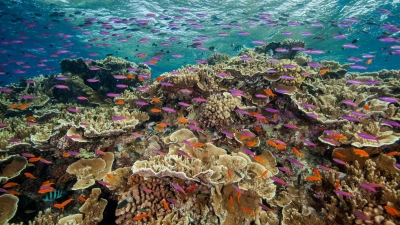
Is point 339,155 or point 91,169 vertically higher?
point 339,155

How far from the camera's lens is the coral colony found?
3861mm

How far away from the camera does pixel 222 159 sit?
14.2 ft

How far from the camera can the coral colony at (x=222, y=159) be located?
3.86 metres

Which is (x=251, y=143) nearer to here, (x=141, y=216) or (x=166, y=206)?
(x=166, y=206)

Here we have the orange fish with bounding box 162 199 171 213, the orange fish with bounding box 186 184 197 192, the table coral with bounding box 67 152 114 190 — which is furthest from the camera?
the table coral with bounding box 67 152 114 190

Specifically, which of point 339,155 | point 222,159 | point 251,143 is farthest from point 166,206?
point 339,155

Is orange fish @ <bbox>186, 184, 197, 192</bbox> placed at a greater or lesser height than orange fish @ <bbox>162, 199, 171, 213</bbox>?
greater

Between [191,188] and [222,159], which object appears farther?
[222,159]

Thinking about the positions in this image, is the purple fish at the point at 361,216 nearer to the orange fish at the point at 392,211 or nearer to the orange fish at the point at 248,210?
the orange fish at the point at 392,211

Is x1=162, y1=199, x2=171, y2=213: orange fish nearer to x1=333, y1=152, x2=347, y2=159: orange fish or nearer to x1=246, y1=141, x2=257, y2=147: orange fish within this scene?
x1=246, y1=141, x2=257, y2=147: orange fish

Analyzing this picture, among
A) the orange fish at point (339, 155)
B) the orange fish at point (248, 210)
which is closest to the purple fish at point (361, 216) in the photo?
the orange fish at point (339, 155)

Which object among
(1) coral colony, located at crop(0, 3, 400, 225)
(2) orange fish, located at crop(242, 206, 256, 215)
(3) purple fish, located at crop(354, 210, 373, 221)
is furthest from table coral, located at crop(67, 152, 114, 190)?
(3) purple fish, located at crop(354, 210, 373, 221)

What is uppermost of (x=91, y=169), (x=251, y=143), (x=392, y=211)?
(x=392, y=211)

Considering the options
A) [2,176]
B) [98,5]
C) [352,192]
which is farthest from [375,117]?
[98,5]
